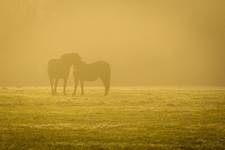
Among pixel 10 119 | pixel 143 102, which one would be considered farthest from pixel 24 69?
pixel 10 119

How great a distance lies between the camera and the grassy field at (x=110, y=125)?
19125mm

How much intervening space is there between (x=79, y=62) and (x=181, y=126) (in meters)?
22.8

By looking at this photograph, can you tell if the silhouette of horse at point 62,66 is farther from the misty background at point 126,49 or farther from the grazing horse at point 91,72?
the misty background at point 126,49

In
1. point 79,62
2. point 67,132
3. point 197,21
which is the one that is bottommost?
point 67,132

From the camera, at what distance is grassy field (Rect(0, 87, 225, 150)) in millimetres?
19125

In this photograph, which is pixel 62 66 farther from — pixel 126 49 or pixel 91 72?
pixel 126 49

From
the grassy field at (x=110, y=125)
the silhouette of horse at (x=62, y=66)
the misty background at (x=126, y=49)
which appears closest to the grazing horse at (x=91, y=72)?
the silhouette of horse at (x=62, y=66)

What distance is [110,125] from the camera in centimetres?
2364

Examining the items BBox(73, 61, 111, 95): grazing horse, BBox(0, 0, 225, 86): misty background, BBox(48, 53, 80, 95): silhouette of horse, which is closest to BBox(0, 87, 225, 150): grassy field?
BBox(73, 61, 111, 95): grazing horse

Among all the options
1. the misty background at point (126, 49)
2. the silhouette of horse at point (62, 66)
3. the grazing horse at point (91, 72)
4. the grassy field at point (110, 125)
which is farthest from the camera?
the misty background at point (126, 49)

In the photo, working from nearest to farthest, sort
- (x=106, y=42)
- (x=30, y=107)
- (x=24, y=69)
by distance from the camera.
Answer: (x=30, y=107) → (x=24, y=69) → (x=106, y=42)

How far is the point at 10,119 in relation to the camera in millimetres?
25609

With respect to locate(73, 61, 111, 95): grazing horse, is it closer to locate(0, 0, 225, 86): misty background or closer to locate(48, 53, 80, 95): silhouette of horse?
locate(48, 53, 80, 95): silhouette of horse

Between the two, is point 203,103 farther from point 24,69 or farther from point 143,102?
point 24,69
